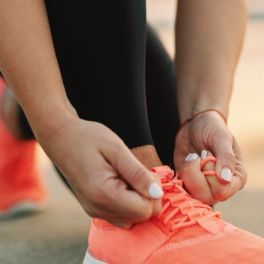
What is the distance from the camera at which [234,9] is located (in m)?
1.18

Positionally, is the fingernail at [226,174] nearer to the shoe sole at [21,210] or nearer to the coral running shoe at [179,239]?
the coral running shoe at [179,239]

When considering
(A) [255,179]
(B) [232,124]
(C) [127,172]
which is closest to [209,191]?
(C) [127,172]

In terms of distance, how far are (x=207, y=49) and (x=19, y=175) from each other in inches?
25.0

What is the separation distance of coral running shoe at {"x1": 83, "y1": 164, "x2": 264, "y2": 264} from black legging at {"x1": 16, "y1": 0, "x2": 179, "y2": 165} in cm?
11

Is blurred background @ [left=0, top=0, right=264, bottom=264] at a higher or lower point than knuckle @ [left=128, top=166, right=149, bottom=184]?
lower

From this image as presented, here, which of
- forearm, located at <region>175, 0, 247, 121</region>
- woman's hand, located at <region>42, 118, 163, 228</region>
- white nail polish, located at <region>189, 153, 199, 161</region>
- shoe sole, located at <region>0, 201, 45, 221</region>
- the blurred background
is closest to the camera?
woman's hand, located at <region>42, 118, 163, 228</region>

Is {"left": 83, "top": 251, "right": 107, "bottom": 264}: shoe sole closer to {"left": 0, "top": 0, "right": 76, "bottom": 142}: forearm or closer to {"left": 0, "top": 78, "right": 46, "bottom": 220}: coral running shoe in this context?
{"left": 0, "top": 0, "right": 76, "bottom": 142}: forearm

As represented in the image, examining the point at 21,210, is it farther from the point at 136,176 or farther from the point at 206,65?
the point at 136,176

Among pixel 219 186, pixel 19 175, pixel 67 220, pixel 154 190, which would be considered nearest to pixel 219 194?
pixel 219 186

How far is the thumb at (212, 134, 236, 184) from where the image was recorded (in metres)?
0.94

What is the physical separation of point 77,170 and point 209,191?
0.72 feet

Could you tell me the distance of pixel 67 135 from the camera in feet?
2.75

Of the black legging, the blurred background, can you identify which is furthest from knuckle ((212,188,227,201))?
the blurred background

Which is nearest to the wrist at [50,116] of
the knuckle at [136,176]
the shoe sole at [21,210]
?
the knuckle at [136,176]
